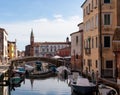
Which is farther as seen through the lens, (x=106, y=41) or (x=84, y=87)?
(x=106, y=41)

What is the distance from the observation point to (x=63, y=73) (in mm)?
49906

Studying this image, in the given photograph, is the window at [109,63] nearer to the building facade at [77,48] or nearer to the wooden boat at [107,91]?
the wooden boat at [107,91]

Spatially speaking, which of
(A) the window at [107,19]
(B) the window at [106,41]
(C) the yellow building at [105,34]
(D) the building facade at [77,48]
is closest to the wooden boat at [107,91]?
(C) the yellow building at [105,34]

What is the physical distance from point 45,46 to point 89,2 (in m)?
93.2

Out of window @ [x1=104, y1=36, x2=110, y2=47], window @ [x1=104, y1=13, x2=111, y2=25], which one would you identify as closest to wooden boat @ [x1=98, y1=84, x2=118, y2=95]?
window @ [x1=104, y1=36, x2=110, y2=47]

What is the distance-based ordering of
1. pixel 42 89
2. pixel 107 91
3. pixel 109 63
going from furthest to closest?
pixel 42 89
pixel 109 63
pixel 107 91

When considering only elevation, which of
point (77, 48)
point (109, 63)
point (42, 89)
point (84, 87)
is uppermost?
point (77, 48)

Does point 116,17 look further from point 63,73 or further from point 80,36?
point 63,73

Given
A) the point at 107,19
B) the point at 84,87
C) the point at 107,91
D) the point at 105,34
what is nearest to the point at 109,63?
the point at 105,34

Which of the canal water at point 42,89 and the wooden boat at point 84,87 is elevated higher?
the wooden boat at point 84,87

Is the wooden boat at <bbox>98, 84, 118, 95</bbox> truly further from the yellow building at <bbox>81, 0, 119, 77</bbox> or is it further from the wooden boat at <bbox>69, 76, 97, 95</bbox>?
the yellow building at <bbox>81, 0, 119, 77</bbox>

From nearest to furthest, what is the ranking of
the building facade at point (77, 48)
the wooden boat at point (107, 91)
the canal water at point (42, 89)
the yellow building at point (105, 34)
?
the wooden boat at point (107, 91) → the canal water at point (42, 89) → the yellow building at point (105, 34) → the building facade at point (77, 48)

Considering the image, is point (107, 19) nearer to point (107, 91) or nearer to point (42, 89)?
point (42, 89)

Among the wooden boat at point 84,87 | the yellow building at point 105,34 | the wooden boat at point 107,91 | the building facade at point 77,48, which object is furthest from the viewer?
the building facade at point 77,48
